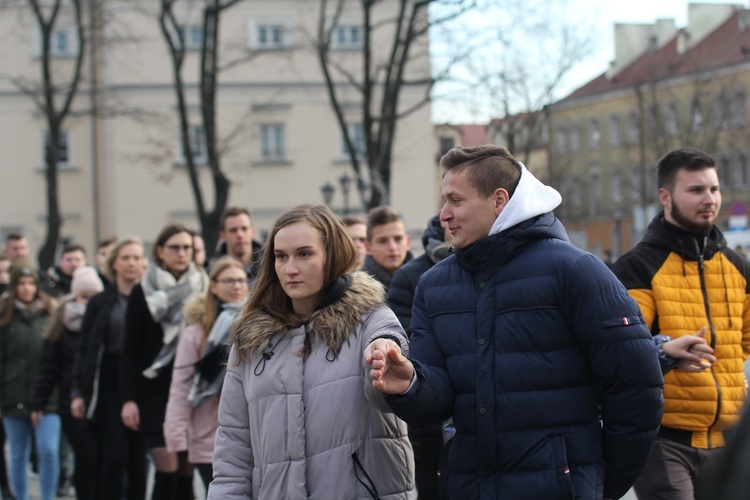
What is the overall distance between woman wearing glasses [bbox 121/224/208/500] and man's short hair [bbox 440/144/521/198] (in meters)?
3.94

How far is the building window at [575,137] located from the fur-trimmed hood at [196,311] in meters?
73.5

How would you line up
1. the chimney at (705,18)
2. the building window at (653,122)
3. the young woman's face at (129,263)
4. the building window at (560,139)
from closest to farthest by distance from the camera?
the young woman's face at (129,263) → the building window at (653,122) → the chimney at (705,18) → the building window at (560,139)

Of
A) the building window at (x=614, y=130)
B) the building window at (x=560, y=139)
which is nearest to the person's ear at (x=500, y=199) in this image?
the building window at (x=614, y=130)

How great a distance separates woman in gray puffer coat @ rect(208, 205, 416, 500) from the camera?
435cm

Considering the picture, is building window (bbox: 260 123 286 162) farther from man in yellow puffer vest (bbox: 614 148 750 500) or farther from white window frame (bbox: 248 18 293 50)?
man in yellow puffer vest (bbox: 614 148 750 500)

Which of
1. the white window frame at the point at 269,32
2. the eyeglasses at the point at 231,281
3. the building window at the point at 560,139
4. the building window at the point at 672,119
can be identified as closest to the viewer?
the eyeglasses at the point at 231,281

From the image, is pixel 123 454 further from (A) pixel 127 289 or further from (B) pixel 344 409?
(B) pixel 344 409

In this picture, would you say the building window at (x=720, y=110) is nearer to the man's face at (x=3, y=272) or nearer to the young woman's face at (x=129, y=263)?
the man's face at (x=3, y=272)

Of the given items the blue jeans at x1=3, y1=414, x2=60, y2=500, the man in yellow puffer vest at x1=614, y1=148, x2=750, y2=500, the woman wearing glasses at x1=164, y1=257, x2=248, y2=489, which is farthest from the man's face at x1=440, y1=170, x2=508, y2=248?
the blue jeans at x1=3, y1=414, x2=60, y2=500

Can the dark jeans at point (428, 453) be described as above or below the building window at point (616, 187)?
below

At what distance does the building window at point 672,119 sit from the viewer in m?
59.8

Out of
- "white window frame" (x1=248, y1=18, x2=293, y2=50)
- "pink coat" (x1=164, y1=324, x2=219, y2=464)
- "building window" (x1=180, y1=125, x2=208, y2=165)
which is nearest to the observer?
"pink coat" (x1=164, y1=324, x2=219, y2=464)

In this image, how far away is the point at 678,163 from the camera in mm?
5645

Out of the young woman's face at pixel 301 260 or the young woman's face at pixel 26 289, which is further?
the young woman's face at pixel 26 289
